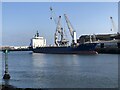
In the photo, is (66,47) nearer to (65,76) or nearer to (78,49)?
(78,49)

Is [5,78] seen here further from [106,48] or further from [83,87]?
[106,48]

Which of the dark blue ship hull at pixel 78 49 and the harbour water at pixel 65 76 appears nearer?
the harbour water at pixel 65 76

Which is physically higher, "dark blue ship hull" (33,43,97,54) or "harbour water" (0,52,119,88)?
"dark blue ship hull" (33,43,97,54)

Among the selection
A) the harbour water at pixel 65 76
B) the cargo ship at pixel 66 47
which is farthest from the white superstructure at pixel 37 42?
the harbour water at pixel 65 76

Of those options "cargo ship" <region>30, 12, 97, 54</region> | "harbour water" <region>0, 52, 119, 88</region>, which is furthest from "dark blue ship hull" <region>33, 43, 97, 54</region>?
"harbour water" <region>0, 52, 119, 88</region>

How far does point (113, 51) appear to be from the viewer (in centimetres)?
8575

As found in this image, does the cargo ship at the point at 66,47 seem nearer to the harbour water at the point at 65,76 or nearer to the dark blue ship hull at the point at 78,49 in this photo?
the dark blue ship hull at the point at 78,49

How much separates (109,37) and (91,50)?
78.9 ft

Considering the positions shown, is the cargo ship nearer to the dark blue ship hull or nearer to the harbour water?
the dark blue ship hull

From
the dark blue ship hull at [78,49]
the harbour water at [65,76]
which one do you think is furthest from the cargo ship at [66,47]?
the harbour water at [65,76]

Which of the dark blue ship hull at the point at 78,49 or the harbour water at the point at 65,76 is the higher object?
the dark blue ship hull at the point at 78,49

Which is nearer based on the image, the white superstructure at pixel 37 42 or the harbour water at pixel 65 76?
the harbour water at pixel 65 76

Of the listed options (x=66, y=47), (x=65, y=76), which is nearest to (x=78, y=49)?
(x=66, y=47)

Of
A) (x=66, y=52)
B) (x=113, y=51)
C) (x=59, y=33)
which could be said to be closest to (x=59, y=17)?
(x=59, y=33)
